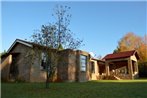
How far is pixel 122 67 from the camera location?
154 feet

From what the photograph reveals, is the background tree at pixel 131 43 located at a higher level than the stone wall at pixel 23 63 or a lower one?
higher

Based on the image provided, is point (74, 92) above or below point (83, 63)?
below

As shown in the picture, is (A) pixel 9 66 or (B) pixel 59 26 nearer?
(B) pixel 59 26

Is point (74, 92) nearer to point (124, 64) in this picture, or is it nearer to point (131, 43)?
point (124, 64)

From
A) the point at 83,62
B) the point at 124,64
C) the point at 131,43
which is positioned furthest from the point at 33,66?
the point at 131,43

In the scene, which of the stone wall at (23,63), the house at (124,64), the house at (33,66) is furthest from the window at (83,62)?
the house at (124,64)

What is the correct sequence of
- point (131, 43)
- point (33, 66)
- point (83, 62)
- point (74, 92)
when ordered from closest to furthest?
point (74, 92) < point (33, 66) < point (83, 62) < point (131, 43)

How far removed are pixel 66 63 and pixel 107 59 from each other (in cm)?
1618

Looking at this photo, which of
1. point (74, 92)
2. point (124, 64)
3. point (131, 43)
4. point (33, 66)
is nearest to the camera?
point (74, 92)

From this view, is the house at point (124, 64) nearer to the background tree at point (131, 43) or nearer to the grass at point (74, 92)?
the background tree at point (131, 43)

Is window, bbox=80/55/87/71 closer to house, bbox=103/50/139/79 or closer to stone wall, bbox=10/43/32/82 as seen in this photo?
stone wall, bbox=10/43/32/82

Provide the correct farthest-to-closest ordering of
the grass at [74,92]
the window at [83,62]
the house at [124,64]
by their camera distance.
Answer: the house at [124,64] → the window at [83,62] → the grass at [74,92]

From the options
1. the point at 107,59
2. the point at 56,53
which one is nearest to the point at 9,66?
the point at 56,53

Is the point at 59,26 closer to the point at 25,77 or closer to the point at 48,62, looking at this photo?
the point at 48,62
